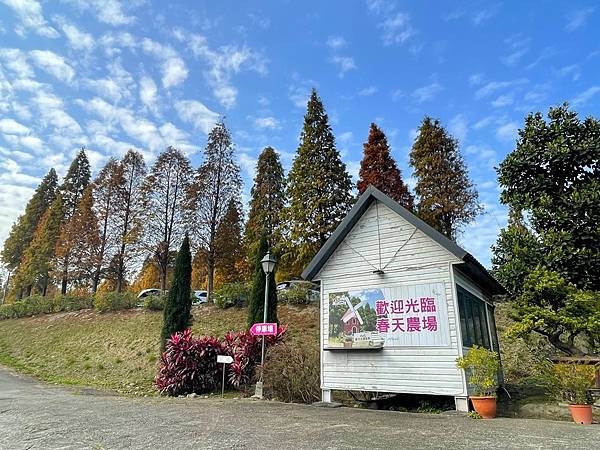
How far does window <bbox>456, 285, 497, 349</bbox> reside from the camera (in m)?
8.09

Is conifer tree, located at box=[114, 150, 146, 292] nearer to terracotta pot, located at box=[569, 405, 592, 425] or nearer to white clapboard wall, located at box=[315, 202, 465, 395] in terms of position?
white clapboard wall, located at box=[315, 202, 465, 395]

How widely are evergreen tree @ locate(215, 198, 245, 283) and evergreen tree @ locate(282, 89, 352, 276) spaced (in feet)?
11.3

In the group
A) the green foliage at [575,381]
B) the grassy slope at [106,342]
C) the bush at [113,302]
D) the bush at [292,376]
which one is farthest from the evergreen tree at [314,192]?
the green foliage at [575,381]

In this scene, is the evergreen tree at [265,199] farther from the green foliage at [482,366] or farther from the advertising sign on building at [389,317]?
the green foliage at [482,366]

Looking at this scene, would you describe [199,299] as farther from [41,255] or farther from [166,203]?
[41,255]

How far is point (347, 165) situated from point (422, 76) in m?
11.6

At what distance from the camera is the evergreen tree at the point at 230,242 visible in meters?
23.5

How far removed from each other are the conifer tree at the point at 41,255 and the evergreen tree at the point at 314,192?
19.0 m

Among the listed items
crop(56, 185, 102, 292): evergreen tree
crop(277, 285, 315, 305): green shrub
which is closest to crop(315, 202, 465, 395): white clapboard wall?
crop(277, 285, 315, 305): green shrub

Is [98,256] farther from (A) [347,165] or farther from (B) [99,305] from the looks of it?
(A) [347,165]

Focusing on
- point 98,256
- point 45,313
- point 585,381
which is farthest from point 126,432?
Answer: point 45,313

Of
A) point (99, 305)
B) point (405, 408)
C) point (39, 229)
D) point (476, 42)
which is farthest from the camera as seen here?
point (39, 229)

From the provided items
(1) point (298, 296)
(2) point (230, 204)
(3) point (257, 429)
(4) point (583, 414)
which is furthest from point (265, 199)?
(4) point (583, 414)

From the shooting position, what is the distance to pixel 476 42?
9.96m
